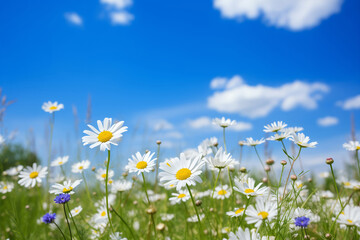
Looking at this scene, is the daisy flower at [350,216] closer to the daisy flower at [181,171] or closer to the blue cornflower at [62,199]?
the daisy flower at [181,171]

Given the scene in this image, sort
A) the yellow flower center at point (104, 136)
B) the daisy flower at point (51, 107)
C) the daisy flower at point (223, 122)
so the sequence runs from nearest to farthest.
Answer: the yellow flower center at point (104, 136) → the daisy flower at point (223, 122) → the daisy flower at point (51, 107)

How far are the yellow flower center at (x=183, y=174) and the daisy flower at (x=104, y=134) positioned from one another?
1.12 ft

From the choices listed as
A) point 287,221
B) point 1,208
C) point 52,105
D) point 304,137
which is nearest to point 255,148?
point 304,137

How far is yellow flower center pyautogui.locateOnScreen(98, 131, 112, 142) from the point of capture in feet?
4.38

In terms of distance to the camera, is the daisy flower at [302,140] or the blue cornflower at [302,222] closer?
the blue cornflower at [302,222]

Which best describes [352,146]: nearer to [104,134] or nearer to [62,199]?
[104,134]

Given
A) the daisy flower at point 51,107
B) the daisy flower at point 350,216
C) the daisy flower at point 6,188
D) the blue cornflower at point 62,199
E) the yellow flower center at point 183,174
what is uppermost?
the daisy flower at point 51,107

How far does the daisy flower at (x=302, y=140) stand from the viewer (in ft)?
5.17

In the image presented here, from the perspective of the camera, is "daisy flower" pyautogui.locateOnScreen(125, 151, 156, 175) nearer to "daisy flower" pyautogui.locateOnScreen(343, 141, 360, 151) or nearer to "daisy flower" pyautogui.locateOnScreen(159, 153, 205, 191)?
"daisy flower" pyautogui.locateOnScreen(159, 153, 205, 191)

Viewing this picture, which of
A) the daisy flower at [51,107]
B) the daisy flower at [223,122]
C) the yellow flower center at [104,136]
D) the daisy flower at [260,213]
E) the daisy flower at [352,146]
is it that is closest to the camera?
the daisy flower at [260,213]

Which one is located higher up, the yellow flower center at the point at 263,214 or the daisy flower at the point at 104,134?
the daisy flower at the point at 104,134

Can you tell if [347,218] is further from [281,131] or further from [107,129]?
[107,129]

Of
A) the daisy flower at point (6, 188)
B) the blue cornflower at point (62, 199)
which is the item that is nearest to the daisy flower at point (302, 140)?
the blue cornflower at point (62, 199)

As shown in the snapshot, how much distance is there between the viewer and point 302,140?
163 centimetres
